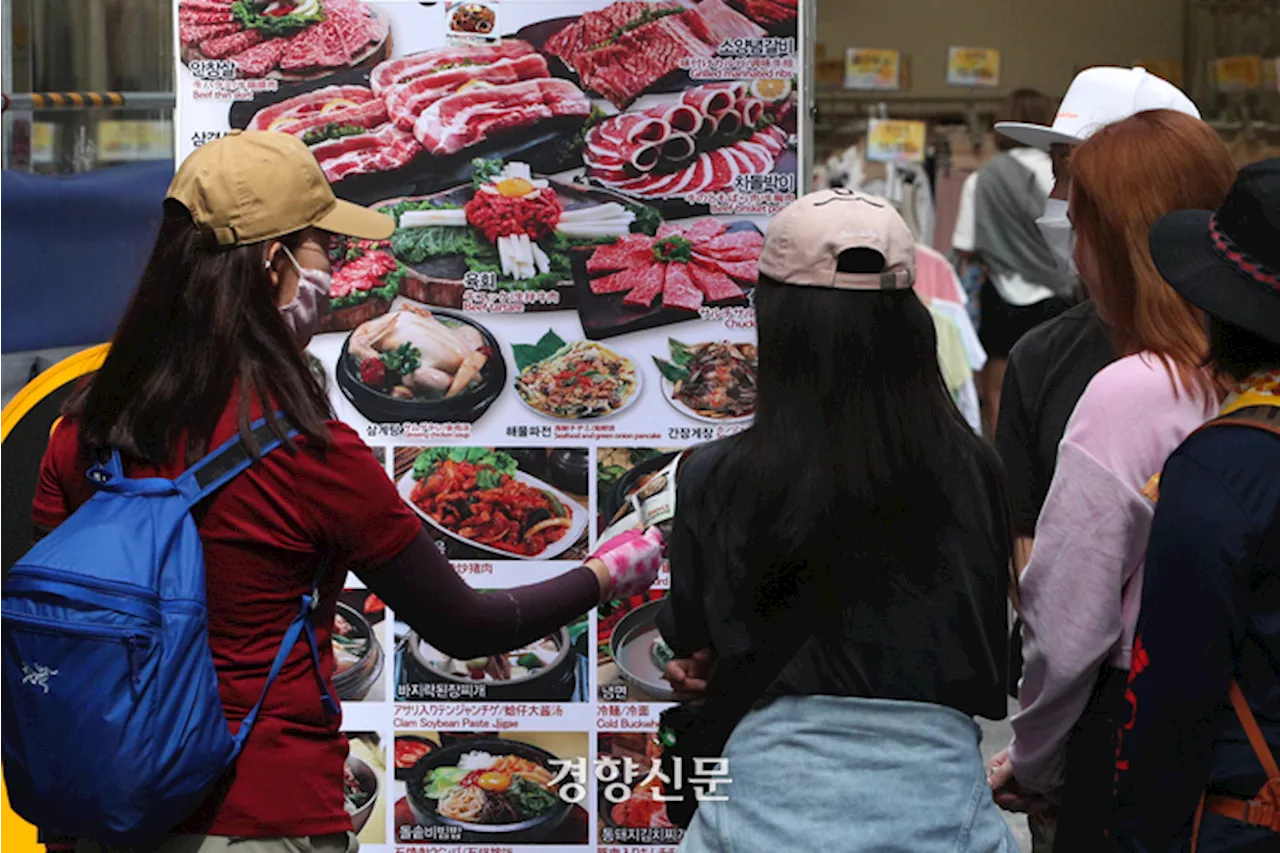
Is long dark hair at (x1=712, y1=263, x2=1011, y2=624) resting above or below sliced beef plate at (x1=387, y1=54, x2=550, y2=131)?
below

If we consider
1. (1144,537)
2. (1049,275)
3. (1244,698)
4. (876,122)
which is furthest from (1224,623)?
(876,122)

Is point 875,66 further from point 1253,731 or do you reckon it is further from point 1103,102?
point 1253,731

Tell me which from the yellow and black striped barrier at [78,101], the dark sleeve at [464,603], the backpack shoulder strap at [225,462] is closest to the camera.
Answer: the backpack shoulder strap at [225,462]

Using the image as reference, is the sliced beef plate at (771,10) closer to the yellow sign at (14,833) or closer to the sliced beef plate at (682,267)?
the sliced beef plate at (682,267)

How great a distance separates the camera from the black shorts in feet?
26.6

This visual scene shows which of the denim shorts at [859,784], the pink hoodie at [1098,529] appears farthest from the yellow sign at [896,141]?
the denim shorts at [859,784]

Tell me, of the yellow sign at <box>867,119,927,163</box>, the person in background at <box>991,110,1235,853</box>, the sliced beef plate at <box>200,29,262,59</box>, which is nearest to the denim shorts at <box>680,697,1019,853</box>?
the person in background at <box>991,110,1235,853</box>

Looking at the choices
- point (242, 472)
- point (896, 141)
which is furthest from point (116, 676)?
point (896, 141)

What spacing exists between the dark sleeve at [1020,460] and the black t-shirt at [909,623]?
810 mm

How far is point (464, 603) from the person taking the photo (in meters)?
2.30

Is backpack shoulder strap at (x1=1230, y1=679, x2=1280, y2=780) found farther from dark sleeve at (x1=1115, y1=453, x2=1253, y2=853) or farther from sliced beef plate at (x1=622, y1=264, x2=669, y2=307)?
sliced beef plate at (x1=622, y1=264, x2=669, y2=307)

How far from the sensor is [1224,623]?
195cm

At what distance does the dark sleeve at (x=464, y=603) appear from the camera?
222 cm

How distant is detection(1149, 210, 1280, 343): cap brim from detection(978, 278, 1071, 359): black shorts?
19.6ft
